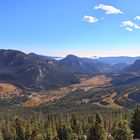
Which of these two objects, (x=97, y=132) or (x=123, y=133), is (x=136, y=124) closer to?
(x=97, y=132)

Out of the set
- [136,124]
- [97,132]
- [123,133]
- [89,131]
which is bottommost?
[89,131]

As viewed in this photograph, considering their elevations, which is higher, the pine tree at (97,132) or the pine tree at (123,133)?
the pine tree at (123,133)

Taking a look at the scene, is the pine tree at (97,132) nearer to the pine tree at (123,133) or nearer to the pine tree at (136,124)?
the pine tree at (123,133)

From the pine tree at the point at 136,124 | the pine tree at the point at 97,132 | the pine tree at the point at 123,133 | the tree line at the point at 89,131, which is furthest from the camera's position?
the pine tree at the point at 136,124

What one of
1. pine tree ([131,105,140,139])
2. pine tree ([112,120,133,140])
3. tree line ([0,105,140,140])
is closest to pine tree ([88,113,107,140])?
tree line ([0,105,140,140])

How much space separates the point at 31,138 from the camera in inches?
5423

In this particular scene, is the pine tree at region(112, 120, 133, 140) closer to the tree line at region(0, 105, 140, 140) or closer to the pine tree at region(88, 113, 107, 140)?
the tree line at region(0, 105, 140, 140)

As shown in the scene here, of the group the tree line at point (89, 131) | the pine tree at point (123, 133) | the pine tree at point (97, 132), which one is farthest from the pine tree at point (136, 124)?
the pine tree at point (123, 133)

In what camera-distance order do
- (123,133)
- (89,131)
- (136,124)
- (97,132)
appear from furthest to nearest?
(136,124), (89,131), (97,132), (123,133)

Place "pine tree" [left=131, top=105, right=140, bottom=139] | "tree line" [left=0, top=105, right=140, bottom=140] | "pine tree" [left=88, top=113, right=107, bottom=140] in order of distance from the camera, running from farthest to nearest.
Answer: "pine tree" [left=131, top=105, right=140, bottom=139], "pine tree" [left=88, top=113, right=107, bottom=140], "tree line" [left=0, top=105, right=140, bottom=140]

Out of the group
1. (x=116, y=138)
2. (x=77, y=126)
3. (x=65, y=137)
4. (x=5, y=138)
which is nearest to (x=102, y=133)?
(x=116, y=138)

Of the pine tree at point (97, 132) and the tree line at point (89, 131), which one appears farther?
the pine tree at point (97, 132)

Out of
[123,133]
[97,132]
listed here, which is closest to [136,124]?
[97,132]

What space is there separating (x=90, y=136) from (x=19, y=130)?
2333 inches
